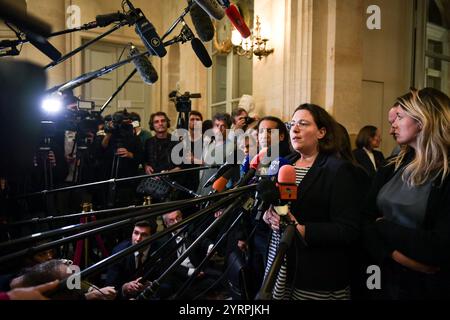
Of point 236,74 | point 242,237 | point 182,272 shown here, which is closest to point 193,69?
point 236,74

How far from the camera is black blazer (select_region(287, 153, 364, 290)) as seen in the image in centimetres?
126

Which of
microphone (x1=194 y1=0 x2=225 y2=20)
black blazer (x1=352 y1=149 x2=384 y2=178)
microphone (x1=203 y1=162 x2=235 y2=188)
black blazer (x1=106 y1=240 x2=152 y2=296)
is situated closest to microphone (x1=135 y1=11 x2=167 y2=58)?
microphone (x1=194 y1=0 x2=225 y2=20)

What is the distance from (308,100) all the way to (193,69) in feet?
11.0

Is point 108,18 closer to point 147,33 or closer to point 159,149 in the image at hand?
point 147,33

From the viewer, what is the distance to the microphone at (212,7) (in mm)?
1542

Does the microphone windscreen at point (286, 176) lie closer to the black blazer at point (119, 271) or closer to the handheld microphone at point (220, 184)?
the handheld microphone at point (220, 184)

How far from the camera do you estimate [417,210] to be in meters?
1.14

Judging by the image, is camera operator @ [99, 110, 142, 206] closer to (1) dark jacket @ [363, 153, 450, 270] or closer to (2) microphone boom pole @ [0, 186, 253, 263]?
(2) microphone boom pole @ [0, 186, 253, 263]

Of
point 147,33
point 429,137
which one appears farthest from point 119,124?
point 429,137

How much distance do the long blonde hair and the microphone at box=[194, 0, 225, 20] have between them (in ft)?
3.11

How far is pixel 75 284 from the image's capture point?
2.73ft

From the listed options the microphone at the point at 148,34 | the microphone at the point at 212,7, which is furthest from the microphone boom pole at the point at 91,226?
the microphone at the point at 212,7

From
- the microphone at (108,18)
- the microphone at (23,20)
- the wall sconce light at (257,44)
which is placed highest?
the wall sconce light at (257,44)
